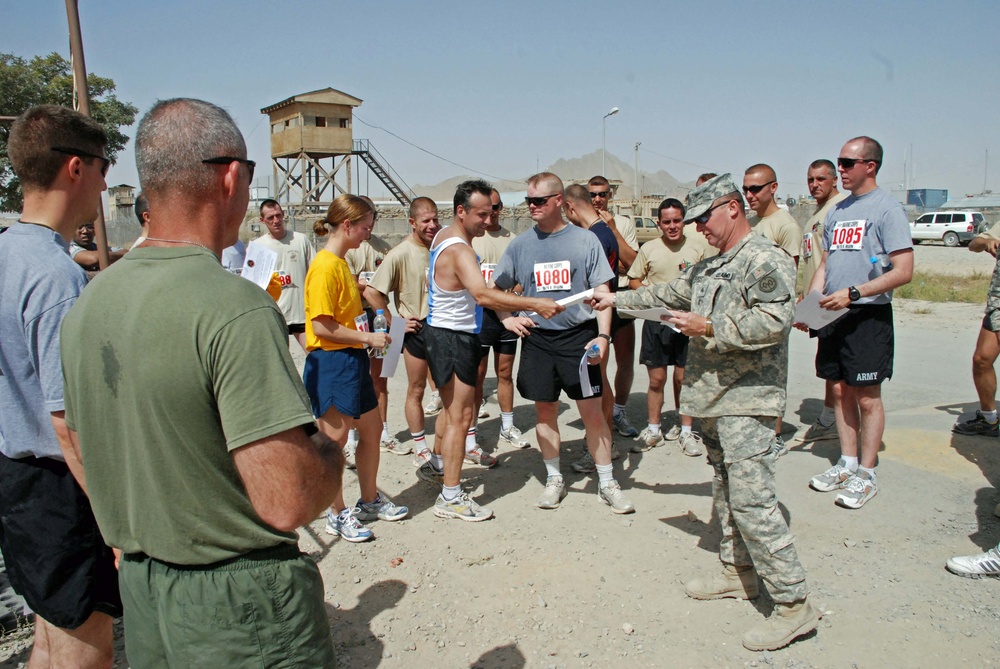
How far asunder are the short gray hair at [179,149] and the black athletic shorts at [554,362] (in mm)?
3426

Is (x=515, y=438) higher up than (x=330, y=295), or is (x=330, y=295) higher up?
(x=330, y=295)

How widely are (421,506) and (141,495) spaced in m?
3.61

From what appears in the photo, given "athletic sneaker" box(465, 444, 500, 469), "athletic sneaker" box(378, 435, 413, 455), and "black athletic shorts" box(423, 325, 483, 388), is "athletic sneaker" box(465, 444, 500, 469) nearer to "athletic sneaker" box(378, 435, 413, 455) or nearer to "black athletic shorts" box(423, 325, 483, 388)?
"athletic sneaker" box(378, 435, 413, 455)

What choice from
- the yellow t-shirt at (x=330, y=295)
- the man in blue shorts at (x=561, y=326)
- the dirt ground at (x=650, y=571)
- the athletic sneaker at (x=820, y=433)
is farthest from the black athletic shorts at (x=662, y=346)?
the yellow t-shirt at (x=330, y=295)

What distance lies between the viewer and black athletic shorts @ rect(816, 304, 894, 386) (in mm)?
4691

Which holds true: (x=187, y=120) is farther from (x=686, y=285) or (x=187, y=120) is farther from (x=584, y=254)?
(x=584, y=254)

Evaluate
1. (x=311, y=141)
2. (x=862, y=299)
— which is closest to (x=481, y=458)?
(x=862, y=299)

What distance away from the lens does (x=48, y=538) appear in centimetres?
236

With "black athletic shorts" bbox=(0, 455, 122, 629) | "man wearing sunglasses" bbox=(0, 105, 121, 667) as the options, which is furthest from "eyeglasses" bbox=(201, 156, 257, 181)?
"black athletic shorts" bbox=(0, 455, 122, 629)

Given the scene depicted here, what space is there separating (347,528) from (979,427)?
210 inches

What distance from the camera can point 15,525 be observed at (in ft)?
7.77

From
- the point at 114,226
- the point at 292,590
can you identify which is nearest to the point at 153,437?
the point at 292,590

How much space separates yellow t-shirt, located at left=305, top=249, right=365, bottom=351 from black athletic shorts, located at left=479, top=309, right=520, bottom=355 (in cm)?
164

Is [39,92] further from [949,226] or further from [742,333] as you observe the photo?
[949,226]
